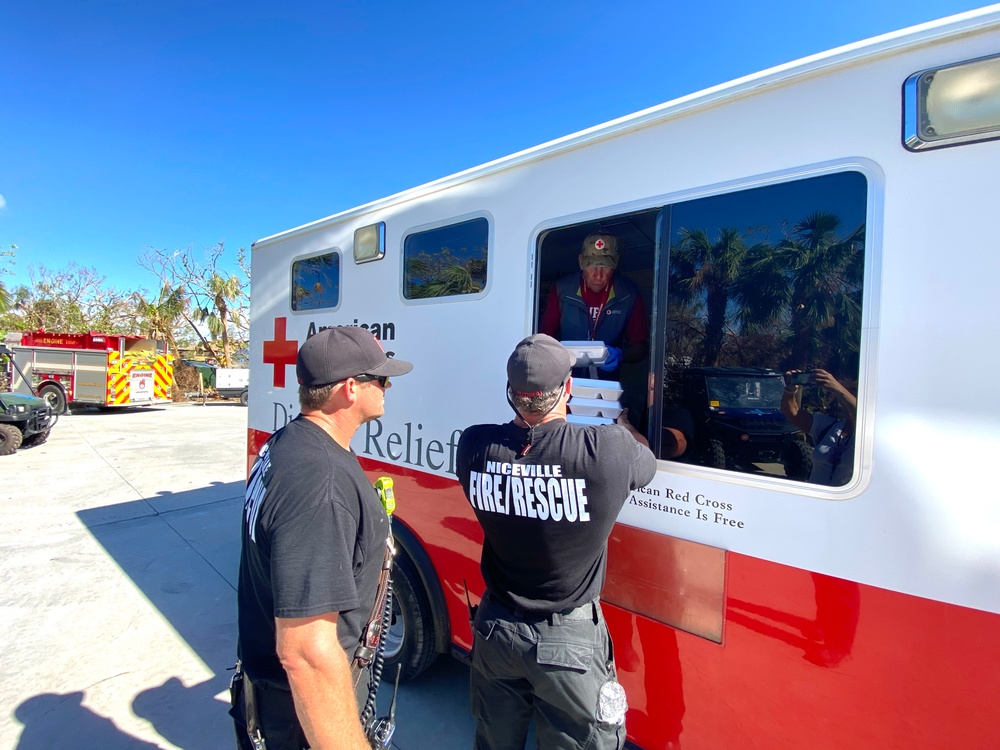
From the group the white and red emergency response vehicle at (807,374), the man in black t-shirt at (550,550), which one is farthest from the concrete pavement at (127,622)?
the white and red emergency response vehicle at (807,374)

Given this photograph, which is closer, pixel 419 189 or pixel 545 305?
pixel 545 305

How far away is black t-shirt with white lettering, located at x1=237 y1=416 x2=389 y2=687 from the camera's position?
116 centimetres

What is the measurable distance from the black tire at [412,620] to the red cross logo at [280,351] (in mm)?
1519

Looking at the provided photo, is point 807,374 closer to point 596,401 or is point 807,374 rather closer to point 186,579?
point 596,401

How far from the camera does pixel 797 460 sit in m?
1.51

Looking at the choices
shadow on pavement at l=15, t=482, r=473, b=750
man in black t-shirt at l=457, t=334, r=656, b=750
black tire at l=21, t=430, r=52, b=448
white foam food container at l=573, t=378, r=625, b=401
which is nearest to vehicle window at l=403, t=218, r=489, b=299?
white foam food container at l=573, t=378, r=625, b=401

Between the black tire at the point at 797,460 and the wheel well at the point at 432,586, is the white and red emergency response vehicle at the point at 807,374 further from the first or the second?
the wheel well at the point at 432,586

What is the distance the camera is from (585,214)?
196 centimetres

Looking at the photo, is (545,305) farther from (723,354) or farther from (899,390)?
(899,390)

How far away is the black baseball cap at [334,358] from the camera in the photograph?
4.68ft

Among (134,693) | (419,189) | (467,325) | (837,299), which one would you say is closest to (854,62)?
(837,299)

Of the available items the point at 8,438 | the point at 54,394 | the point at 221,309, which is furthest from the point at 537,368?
the point at 221,309

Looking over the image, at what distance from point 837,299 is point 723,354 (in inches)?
14.0

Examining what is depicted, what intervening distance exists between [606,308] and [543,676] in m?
1.35
